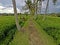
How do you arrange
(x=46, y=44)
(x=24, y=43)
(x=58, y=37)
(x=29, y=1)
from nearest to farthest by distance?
1. (x=46, y=44)
2. (x=24, y=43)
3. (x=58, y=37)
4. (x=29, y=1)

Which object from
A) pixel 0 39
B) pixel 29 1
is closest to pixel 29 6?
pixel 29 1

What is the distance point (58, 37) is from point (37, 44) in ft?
12.0

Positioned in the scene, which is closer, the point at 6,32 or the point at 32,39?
the point at 32,39

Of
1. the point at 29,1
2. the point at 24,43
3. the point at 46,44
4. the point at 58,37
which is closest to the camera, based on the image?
the point at 46,44

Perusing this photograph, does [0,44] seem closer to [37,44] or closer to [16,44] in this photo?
[16,44]

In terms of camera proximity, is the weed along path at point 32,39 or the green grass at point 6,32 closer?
the weed along path at point 32,39

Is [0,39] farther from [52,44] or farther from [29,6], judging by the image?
[29,6]

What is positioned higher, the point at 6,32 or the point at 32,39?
the point at 32,39

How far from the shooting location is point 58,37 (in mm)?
22375

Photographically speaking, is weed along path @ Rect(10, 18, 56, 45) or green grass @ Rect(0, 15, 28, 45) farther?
green grass @ Rect(0, 15, 28, 45)

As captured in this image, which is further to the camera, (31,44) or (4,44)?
(4,44)

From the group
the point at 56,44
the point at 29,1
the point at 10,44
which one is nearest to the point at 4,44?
the point at 10,44

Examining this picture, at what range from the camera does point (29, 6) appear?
221ft

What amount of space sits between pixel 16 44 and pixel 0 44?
2133mm
